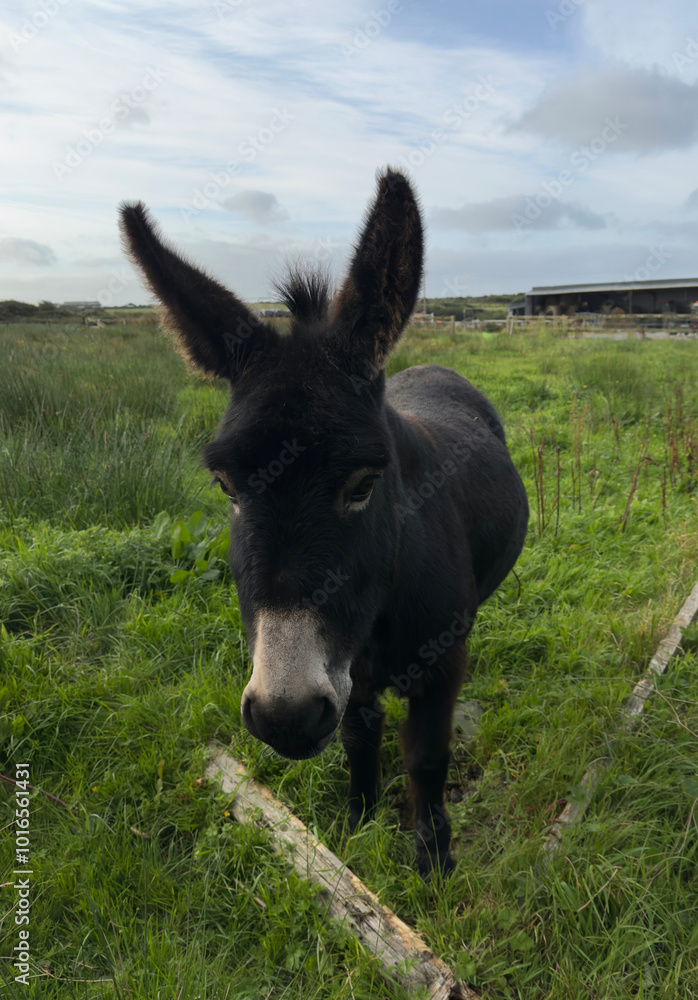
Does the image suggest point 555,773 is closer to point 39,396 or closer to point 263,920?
point 263,920

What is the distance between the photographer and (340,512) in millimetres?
1815

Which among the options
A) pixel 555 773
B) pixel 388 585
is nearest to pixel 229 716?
pixel 388 585

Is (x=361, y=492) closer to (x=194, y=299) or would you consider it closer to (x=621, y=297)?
(x=194, y=299)

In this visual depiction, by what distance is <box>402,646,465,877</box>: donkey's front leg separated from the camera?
2.53 metres

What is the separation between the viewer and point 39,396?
6672mm

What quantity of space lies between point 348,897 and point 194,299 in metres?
2.32

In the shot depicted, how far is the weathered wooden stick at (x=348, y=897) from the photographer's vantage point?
1.89 m

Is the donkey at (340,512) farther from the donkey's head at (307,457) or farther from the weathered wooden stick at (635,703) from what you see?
the weathered wooden stick at (635,703)

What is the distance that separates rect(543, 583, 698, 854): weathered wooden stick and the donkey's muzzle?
55.1 inches

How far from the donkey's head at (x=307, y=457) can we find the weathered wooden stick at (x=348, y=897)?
2.93ft

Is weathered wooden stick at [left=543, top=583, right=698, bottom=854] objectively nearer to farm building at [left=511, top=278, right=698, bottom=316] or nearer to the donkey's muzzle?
the donkey's muzzle

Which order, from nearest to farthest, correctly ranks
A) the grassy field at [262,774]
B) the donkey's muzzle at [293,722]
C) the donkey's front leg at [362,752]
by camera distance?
the donkey's muzzle at [293,722] → the grassy field at [262,774] → the donkey's front leg at [362,752]

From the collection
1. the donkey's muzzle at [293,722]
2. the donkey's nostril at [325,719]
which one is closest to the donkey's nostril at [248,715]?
the donkey's muzzle at [293,722]

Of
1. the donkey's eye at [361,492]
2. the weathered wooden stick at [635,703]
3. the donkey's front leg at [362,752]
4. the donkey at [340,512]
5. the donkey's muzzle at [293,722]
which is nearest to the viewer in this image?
the donkey's muzzle at [293,722]
